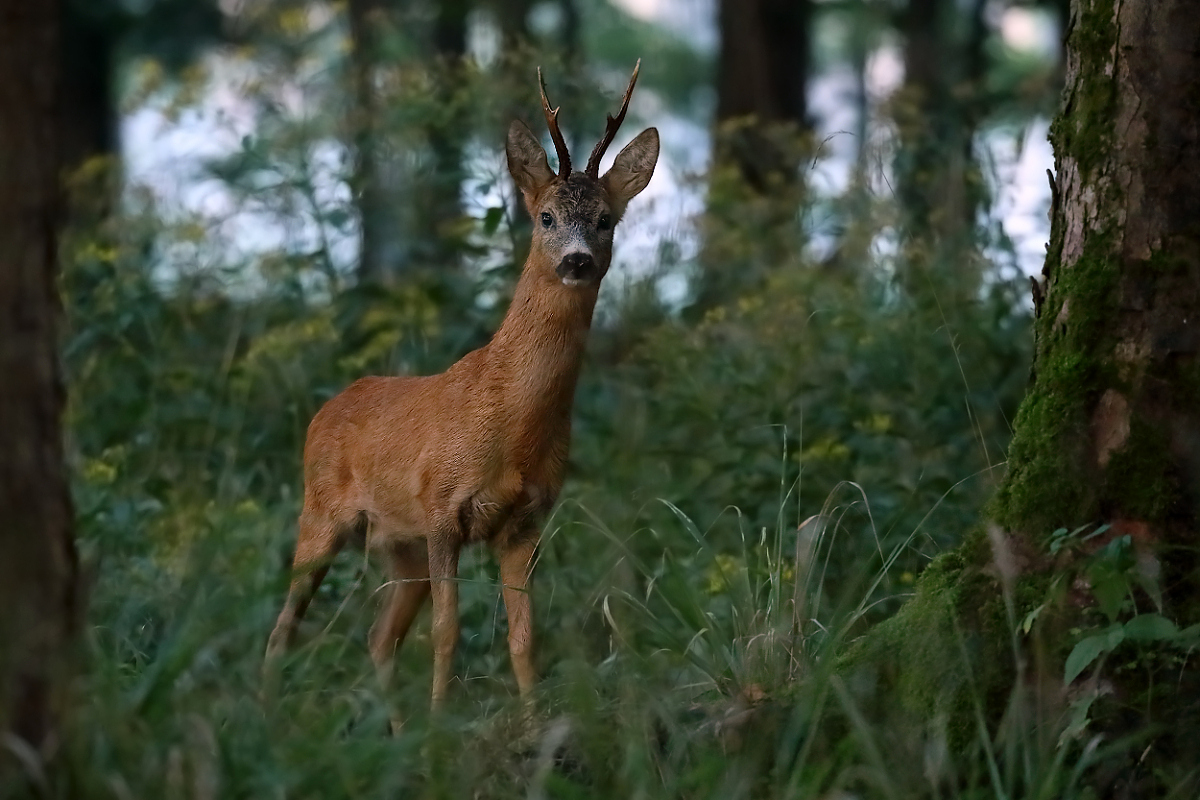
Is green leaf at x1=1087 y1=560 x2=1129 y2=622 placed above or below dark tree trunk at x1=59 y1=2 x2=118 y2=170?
below

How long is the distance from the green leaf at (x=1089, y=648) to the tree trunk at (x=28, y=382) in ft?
6.30

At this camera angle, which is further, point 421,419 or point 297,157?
point 297,157

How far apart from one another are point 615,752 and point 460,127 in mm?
4226

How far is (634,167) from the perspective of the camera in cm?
536

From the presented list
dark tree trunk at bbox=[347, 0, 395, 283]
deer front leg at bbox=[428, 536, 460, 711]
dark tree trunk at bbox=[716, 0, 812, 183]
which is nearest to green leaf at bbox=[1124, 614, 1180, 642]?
deer front leg at bbox=[428, 536, 460, 711]

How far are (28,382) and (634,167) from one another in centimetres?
274

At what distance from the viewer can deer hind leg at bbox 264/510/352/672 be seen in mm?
5117

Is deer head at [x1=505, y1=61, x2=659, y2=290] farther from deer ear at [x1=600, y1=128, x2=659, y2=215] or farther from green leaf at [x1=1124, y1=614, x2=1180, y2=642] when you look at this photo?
green leaf at [x1=1124, y1=614, x2=1180, y2=642]

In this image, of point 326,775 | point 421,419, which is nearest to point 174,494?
point 421,419

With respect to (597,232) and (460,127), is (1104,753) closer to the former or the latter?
(597,232)

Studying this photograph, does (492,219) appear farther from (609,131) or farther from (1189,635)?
(1189,635)

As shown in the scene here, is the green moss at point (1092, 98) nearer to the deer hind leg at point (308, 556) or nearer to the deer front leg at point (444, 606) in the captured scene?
the deer front leg at point (444, 606)

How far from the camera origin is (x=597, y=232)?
5082mm

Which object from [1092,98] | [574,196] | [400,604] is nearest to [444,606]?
[400,604]
